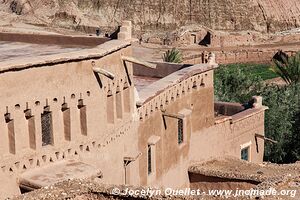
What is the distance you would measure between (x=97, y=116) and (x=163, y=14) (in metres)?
61.6

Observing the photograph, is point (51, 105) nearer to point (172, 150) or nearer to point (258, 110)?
point (172, 150)

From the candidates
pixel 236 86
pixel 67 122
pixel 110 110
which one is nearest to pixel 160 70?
pixel 110 110

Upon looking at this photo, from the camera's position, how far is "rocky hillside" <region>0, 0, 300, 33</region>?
242ft

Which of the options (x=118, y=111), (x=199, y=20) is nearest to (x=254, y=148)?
(x=118, y=111)

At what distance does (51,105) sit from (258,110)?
10.2 meters

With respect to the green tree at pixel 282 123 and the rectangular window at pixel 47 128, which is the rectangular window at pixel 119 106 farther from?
the green tree at pixel 282 123

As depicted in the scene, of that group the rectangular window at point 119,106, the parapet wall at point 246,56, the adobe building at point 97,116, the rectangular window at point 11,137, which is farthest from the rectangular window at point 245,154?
the parapet wall at point 246,56

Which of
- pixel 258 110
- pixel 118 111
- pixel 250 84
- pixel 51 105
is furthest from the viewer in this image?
pixel 250 84

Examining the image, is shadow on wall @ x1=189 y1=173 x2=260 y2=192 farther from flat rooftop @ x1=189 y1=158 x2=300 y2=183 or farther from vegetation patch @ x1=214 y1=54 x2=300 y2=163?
vegetation patch @ x1=214 y1=54 x2=300 y2=163

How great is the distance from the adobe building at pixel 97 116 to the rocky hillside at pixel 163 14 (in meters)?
54.7

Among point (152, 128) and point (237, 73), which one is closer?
point (152, 128)

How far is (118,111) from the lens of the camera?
14180 millimetres

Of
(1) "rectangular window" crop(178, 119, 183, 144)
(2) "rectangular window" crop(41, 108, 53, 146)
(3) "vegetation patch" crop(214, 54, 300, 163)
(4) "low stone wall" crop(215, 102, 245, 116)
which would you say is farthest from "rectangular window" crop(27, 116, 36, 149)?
(3) "vegetation patch" crop(214, 54, 300, 163)

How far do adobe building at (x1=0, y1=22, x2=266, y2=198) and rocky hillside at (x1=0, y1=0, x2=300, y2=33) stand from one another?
54.7 metres
